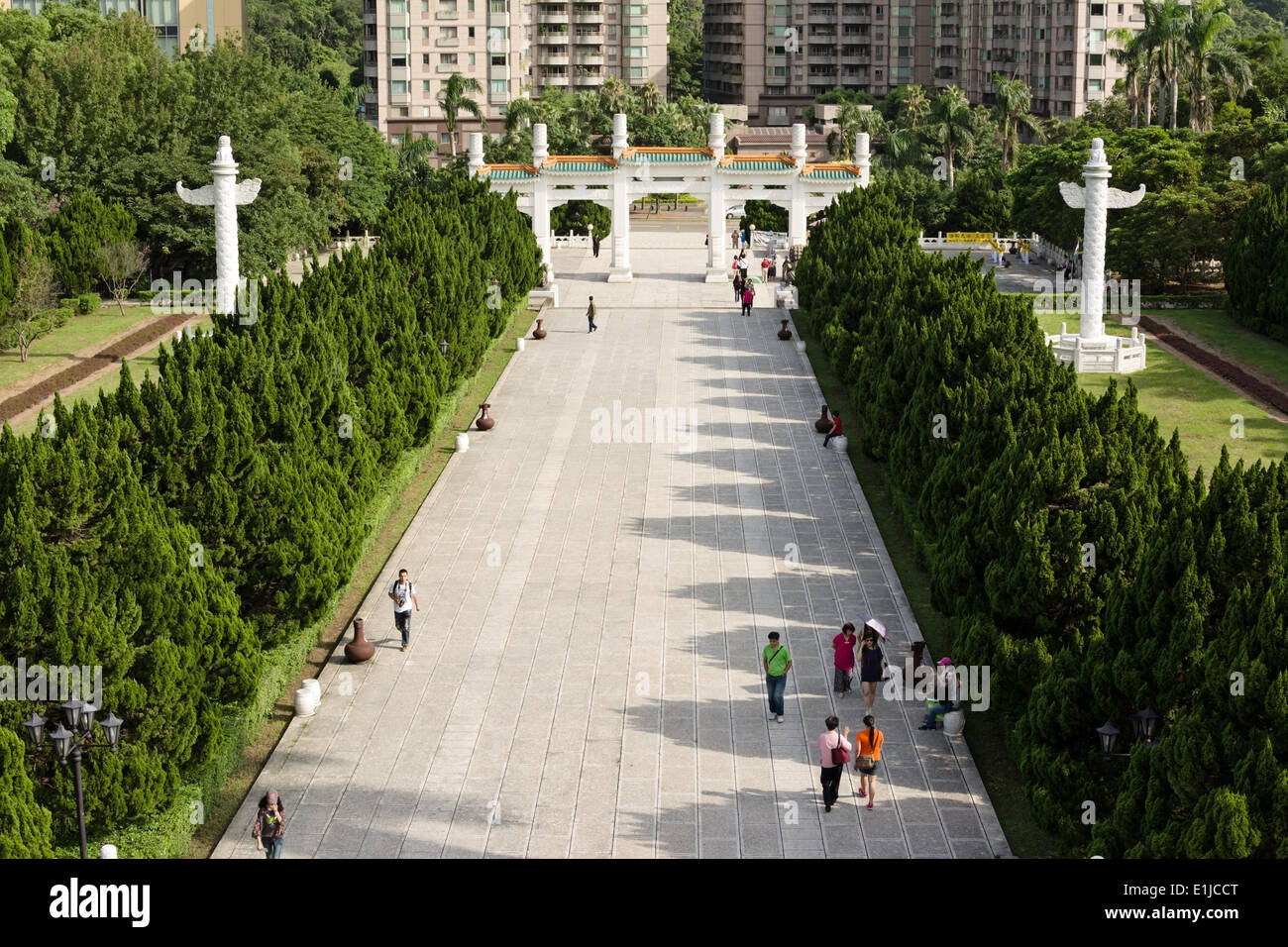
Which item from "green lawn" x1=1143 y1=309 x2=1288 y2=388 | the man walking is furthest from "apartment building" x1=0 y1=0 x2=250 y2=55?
the man walking

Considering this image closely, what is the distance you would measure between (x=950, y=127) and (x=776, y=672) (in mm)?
75632

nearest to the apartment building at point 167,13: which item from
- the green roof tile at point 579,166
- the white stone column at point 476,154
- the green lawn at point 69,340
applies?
the white stone column at point 476,154

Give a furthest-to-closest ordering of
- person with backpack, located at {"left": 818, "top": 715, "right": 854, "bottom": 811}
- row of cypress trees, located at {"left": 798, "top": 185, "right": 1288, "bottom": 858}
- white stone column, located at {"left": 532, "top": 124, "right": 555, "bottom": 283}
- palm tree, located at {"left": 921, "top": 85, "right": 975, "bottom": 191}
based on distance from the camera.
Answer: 1. palm tree, located at {"left": 921, "top": 85, "right": 975, "bottom": 191}
2. white stone column, located at {"left": 532, "top": 124, "right": 555, "bottom": 283}
3. person with backpack, located at {"left": 818, "top": 715, "right": 854, "bottom": 811}
4. row of cypress trees, located at {"left": 798, "top": 185, "right": 1288, "bottom": 858}

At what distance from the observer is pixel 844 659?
2725 centimetres

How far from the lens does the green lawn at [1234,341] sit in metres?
53.2

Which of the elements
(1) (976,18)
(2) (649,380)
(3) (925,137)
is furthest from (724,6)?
(2) (649,380)

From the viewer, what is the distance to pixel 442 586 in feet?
109

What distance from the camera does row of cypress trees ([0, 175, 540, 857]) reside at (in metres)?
21.8

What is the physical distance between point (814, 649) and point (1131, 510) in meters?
6.52

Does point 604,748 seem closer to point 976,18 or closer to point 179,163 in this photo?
point 179,163

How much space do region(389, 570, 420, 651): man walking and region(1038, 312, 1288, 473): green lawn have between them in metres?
18.7

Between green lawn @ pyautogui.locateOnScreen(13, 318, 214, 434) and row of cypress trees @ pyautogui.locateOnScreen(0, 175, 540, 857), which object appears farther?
green lawn @ pyautogui.locateOnScreen(13, 318, 214, 434)

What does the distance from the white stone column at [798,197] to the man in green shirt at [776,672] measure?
48478mm

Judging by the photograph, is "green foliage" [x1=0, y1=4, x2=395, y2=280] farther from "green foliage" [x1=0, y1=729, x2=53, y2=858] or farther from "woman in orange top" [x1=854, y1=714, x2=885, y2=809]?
"green foliage" [x1=0, y1=729, x2=53, y2=858]
